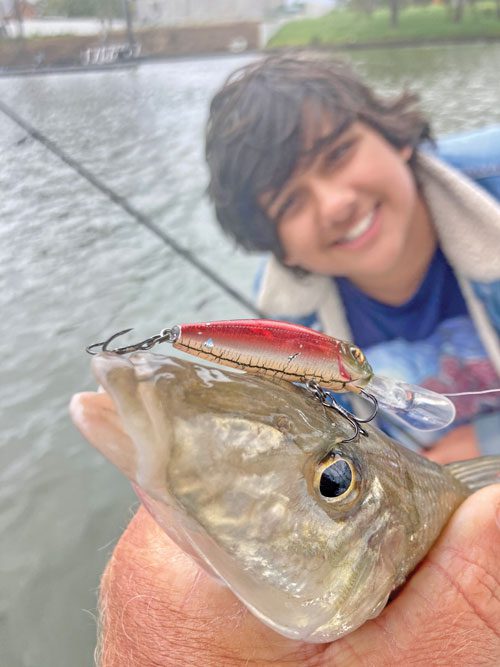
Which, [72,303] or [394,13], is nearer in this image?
[72,303]

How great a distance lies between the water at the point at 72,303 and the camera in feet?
10.4

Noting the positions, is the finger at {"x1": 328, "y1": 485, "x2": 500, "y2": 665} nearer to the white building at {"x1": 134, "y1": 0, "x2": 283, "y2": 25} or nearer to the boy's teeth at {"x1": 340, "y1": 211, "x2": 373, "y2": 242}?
the boy's teeth at {"x1": 340, "y1": 211, "x2": 373, "y2": 242}

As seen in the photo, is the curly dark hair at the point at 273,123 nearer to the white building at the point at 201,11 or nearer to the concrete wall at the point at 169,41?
the concrete wall at the point at 169,41

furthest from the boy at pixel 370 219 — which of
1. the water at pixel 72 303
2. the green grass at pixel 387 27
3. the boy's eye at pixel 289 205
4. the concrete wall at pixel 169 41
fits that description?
the green grass at pixel 387 27

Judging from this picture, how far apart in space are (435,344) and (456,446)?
0.43 metres

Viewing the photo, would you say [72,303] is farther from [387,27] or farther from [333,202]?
[387,27]

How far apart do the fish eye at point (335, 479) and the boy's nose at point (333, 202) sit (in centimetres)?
122

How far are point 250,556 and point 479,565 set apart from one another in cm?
50

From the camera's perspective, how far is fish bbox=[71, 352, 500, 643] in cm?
81

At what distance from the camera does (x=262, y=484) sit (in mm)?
882

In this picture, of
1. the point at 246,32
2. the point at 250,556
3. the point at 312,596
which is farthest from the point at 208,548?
the point at 246,32

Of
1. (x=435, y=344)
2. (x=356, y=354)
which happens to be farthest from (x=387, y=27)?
(x=356, y=354)

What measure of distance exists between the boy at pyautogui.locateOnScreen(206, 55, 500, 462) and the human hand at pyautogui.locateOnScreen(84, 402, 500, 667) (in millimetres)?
1228

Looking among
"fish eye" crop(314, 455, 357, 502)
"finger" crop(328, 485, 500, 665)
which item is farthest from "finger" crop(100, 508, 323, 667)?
"fish eye" crop(314, 455, 357, 502)
